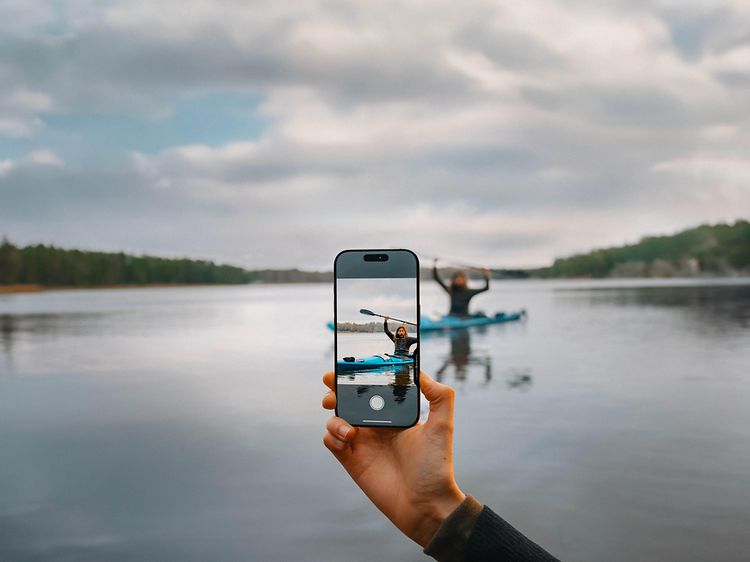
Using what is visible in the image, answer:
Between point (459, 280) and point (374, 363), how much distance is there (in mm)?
24262

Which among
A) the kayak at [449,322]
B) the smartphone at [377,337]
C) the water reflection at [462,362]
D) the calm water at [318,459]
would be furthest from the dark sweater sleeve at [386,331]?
the kayak at [449,322]

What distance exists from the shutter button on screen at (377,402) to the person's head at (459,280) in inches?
935

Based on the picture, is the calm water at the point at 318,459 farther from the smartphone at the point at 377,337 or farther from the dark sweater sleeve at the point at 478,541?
the dark sweater sleeve at the point at 478,541

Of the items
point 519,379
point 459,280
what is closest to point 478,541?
point 519,379

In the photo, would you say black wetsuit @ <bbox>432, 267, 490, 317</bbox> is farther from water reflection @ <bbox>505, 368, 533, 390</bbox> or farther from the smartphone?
the smartphone

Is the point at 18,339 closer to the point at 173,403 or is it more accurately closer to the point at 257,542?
the point at 173,403

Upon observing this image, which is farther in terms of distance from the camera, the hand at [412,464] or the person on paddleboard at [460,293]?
the person on paddleboard at [460,293]

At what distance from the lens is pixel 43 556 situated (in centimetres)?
600

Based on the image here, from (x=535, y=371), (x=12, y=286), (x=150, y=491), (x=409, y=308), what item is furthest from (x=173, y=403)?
(x=12, y=286)

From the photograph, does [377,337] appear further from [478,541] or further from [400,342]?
[478,541]

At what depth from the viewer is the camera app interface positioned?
8.27 ft

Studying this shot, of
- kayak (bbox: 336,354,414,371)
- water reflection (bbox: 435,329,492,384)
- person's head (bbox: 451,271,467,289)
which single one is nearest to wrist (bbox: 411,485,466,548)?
kayak (bbox: 336,354,414,371)

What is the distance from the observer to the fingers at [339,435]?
231 centimetres

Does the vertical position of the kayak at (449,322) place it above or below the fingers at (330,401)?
below
